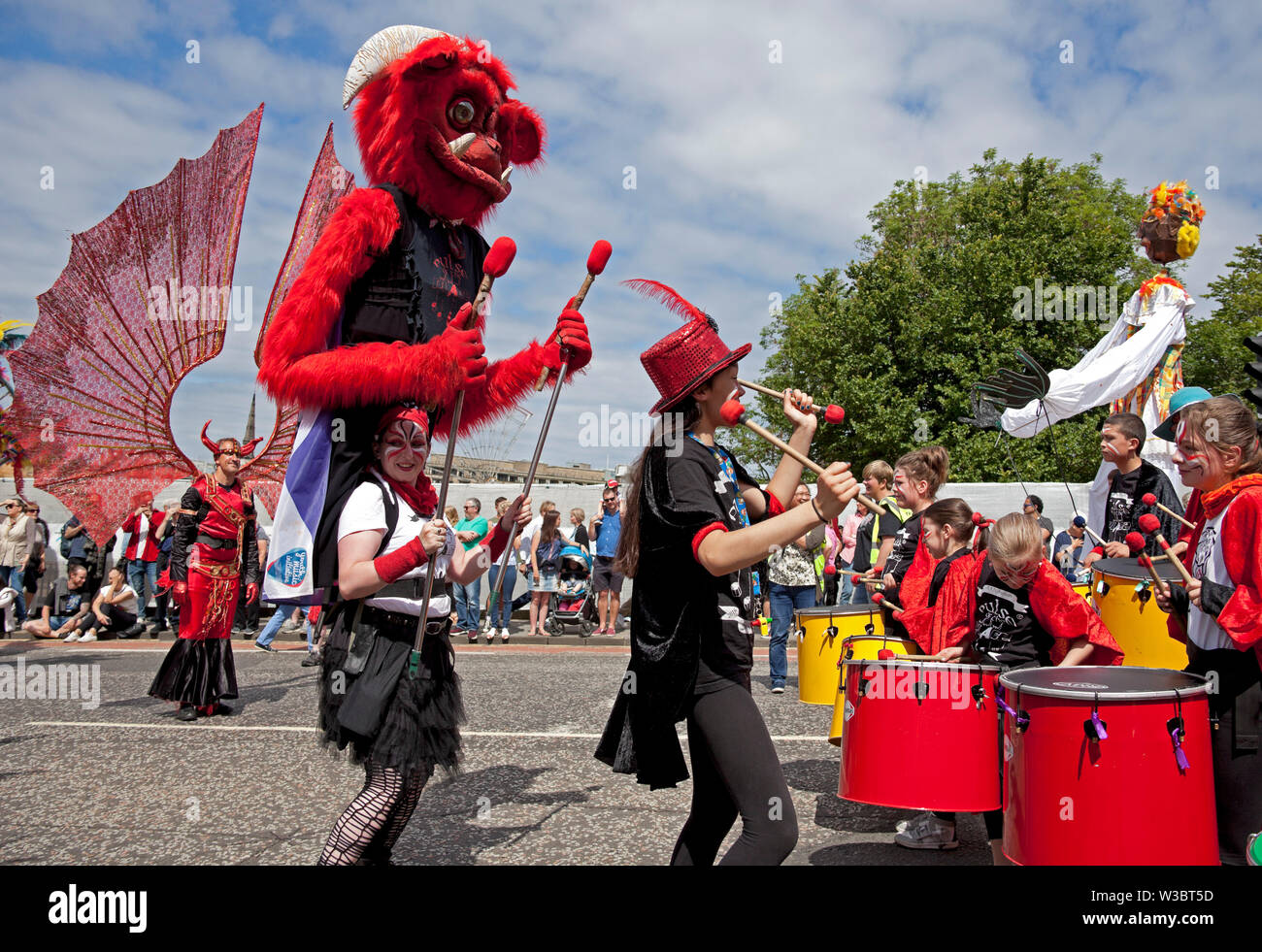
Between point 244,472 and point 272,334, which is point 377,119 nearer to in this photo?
point 272,334

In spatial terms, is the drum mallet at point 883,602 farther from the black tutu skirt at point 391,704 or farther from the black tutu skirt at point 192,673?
the black tutu skirt at point 192,673

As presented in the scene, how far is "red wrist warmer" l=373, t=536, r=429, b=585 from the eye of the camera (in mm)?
3006

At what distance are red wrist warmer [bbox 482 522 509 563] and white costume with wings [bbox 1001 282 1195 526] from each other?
5.75 meters

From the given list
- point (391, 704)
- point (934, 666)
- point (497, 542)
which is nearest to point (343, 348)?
point (497, 542)

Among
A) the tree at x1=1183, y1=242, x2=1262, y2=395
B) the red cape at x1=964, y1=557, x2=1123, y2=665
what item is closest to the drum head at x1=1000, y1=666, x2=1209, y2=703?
the red cape at x1=964, y1=557, x2=1123, y2=665

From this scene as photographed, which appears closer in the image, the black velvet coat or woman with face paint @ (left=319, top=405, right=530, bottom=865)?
the black velvet coat

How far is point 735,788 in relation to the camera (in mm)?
2668

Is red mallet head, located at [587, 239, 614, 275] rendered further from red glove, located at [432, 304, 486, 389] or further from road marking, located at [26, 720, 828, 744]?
road marking, located at [26, 720, 828, 744]

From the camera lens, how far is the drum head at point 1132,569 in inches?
156

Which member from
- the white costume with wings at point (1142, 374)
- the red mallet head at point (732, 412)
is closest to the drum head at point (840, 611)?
the red mallet head at point (732, 412)

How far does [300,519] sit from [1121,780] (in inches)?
109

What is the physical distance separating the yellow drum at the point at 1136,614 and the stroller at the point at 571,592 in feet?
30.4

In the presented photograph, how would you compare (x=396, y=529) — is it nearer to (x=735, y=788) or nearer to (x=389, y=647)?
(x=389, y=647)

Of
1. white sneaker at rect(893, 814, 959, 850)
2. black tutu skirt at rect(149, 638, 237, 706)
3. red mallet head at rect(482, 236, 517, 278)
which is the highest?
red mallet head at rect(482, 236, 517, 278)
